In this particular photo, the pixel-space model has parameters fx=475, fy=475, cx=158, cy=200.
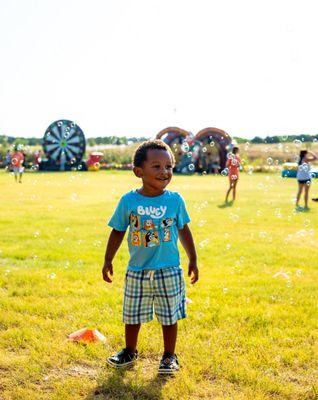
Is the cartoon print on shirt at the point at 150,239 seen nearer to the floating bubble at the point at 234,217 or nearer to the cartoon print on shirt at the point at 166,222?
the cartoon print on shirt at the point at 166,222

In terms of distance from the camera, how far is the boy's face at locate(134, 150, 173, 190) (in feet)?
10.9

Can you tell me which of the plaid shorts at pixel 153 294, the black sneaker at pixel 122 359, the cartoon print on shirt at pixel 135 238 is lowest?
the black sneaker at pixel 122 359

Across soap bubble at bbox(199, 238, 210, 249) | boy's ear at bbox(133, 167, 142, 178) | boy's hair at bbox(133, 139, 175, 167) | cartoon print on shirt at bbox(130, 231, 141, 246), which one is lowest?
soap bubble at bbox(199, 238, 210, 249)

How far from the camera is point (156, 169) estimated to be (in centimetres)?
333

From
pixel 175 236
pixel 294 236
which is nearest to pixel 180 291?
pixel 175 236

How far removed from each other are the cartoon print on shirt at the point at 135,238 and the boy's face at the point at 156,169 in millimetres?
373

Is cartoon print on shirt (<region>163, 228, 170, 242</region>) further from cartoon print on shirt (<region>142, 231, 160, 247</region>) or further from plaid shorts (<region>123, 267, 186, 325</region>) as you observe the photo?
plaid shorts (<region>123, 267, 186, 325</region>)

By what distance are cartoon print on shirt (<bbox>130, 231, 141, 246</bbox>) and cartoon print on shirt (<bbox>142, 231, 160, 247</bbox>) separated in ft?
0.13

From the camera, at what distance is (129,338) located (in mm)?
3596

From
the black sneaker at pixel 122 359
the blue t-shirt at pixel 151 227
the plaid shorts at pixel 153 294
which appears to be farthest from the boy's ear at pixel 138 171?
the black sneaker at pixel 122 359

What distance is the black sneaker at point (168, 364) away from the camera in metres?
3.38

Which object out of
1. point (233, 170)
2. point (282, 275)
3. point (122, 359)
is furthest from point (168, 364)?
point (233, 170)

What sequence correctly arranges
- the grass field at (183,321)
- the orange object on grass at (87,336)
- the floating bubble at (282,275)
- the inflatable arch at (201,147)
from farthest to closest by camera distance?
the inflatable arch at (201,147) → the floating bubble at (282,275) → the orange object on grass at (87,336) → the grass field at (183,321)

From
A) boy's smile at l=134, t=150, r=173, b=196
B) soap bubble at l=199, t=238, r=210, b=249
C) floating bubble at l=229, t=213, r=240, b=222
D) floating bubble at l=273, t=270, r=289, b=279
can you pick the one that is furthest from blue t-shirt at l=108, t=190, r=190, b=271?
floating bubble at l=229, t=213, r=240, b=222
